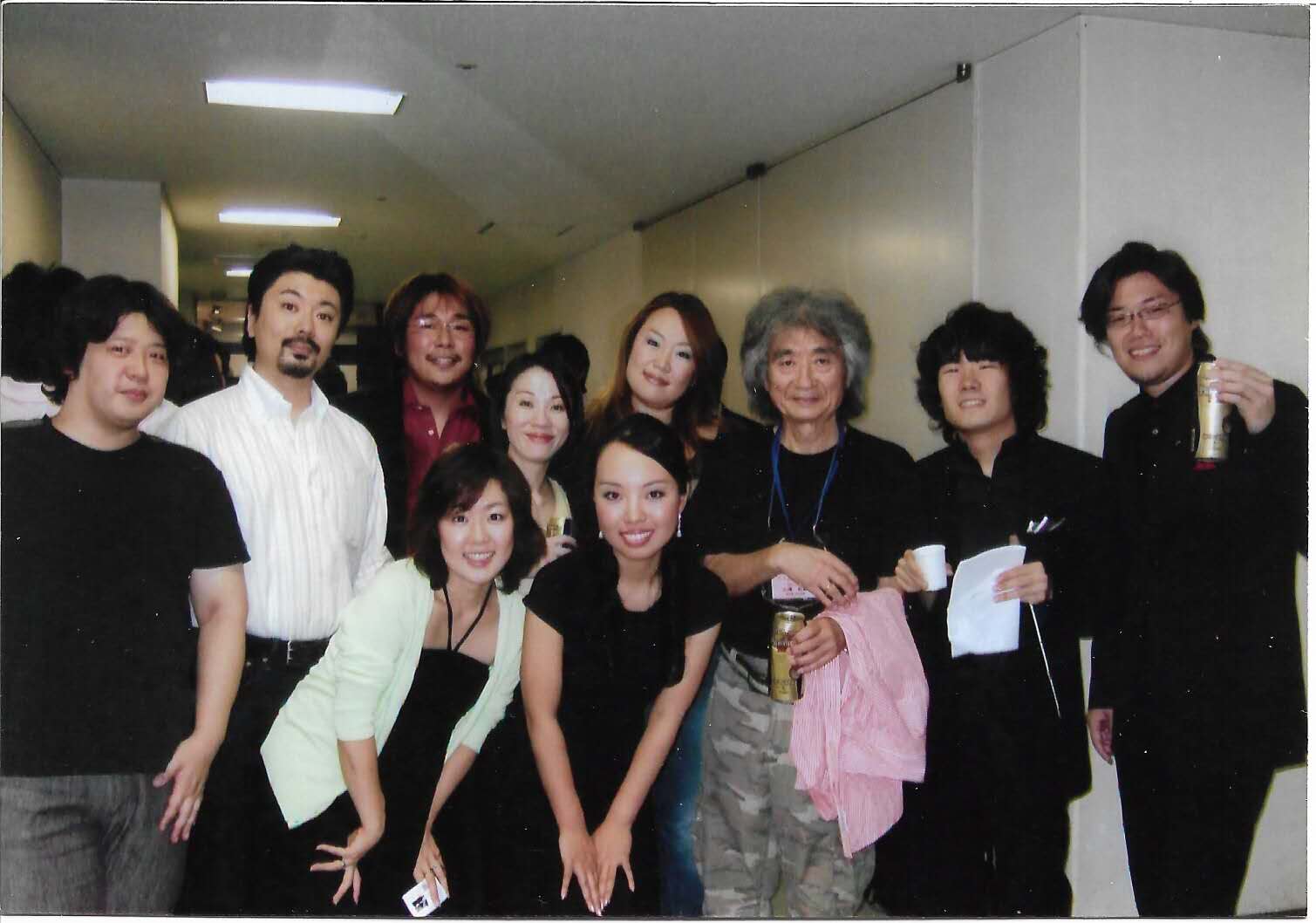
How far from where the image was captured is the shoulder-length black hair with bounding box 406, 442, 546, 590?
2295 mm

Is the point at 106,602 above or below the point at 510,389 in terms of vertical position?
below

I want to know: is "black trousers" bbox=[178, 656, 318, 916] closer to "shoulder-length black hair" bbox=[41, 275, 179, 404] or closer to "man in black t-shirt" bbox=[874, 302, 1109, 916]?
"shoulder-length black hair" bbox=[41, 275, 179, 404]

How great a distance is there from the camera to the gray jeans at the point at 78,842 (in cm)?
226

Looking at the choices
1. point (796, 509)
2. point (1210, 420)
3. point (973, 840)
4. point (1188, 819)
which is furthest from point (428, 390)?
point (1188, 819)

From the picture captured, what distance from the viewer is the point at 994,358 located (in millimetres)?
2494

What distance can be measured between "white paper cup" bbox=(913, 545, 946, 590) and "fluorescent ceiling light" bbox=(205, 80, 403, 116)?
5.40ft

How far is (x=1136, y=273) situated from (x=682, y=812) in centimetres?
171

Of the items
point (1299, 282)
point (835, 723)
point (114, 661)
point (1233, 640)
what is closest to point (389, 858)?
point (114, 661)

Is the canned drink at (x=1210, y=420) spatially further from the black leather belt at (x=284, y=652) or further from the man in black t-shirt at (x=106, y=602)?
the man in black t-shirt at (x=106, y=602)

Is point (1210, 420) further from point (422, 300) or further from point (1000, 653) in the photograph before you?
point (422, 300)

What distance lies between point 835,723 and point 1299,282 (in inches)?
63.4

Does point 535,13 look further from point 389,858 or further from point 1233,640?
point 1233,640

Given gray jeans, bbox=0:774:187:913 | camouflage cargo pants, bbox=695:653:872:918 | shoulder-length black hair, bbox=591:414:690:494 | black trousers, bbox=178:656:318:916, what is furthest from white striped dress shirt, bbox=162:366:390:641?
camouflage cargo pants, bbox=695:653:872:918

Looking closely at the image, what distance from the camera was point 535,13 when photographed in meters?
2.33
